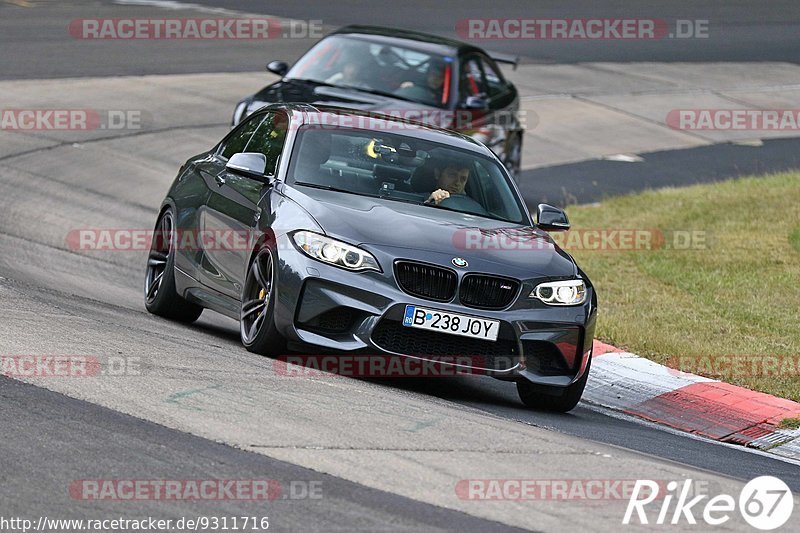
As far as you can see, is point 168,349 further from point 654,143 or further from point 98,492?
point 654,143

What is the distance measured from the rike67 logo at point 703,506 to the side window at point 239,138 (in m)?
4.80

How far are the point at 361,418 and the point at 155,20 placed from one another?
21.1m

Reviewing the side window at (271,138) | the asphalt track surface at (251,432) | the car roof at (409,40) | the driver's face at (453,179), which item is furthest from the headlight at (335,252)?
the car roof at (409,40)

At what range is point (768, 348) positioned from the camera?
1116 centimetres

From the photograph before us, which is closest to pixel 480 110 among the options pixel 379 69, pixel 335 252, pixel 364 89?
pixel 379 69

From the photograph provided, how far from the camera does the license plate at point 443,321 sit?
27.4ft

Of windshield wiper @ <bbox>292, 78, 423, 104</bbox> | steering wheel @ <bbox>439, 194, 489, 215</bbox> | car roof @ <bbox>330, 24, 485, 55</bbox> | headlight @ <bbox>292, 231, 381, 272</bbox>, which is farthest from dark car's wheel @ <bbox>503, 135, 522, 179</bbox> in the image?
headlight @ <bbox>292, 231, 381, 272</bbox>

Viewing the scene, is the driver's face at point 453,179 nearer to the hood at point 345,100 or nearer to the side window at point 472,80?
the hood at point 345,100

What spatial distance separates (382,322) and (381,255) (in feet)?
1.24

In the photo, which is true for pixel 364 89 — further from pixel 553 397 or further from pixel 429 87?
pixel 553 397

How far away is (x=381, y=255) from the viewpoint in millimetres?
8438

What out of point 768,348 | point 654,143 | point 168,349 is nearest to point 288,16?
point 654,143

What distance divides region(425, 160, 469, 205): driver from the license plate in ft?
4.53

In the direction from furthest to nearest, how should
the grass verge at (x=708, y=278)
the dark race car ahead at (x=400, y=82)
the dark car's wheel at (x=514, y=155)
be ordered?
the dark car's wheel at (x=514, y=155), the dark race car ahead at (x=400, y=82), the grass verge at (x=708, y=278)
